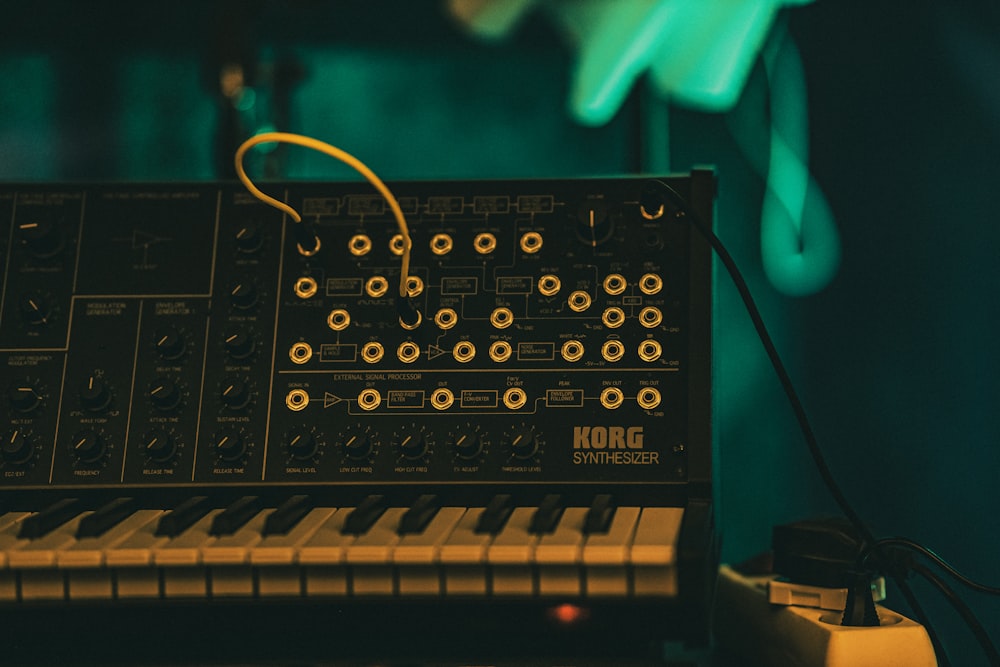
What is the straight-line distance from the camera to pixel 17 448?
1045mm

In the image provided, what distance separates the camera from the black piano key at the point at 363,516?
0.88 meters

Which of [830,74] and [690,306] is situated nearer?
[690,306]

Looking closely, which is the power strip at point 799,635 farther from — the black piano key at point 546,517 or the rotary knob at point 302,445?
the rotary knob at point 302,445

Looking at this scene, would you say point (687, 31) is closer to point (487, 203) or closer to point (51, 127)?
point (487, 203)

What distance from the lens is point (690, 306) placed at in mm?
1065

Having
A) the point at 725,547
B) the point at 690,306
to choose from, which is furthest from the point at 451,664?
the point at 725,547

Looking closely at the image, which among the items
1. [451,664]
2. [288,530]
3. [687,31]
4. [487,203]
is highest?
[687,31]

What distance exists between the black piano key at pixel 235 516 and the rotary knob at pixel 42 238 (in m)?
0.40

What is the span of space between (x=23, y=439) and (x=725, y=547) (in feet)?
3.28

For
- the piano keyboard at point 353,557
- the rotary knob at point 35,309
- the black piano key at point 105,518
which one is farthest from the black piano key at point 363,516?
the rotary knob at point 35,309

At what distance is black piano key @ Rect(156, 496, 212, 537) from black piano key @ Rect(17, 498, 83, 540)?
0.35 feet

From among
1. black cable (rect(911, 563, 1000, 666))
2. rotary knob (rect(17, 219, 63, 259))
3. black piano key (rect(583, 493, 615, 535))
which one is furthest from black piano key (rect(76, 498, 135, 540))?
black cable (rect(911, 563, 1000, 666))

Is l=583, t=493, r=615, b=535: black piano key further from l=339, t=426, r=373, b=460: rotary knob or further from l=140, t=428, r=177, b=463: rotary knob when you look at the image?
l=140, t=428, r=177, b=463: rotary knob

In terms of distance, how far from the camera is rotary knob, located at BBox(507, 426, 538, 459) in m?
1.01
